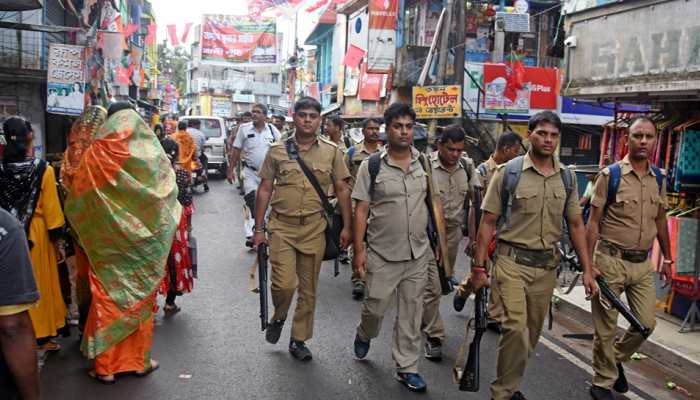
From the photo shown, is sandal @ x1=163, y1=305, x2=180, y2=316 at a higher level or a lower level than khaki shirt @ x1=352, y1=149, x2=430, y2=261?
lower

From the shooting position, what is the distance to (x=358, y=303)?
7.34 meters

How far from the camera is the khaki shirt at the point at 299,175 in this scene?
17.8 feet

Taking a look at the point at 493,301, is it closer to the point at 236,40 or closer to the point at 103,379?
the point at 103,379

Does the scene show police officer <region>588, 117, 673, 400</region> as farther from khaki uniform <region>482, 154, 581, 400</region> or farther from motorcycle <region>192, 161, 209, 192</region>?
motorcycle <region>192, 161, 209, 192</region>

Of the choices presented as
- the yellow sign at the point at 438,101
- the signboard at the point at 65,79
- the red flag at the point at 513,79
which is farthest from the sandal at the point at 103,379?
the red flag at the point at 513,79

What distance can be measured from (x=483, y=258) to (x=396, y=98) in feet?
60.9

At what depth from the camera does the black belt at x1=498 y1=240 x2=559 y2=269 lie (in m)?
4.43

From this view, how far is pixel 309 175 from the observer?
5.45 metres

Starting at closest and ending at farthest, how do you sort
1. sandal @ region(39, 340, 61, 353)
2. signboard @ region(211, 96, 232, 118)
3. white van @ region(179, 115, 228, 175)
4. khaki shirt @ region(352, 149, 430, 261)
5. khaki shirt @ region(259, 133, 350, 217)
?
khaki shirt @ region(352, 149, 430, 261), sandal @ region(39, 340, 61, 353), khaki shirt @ region(259, 133, 350, 217), white van @ region(179, 115, 228, 175), signboard @ region(211, 96, 232, 118)

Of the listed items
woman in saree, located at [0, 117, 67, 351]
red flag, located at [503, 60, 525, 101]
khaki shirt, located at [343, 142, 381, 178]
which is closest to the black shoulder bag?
woman in saree, located at [0, 117, 67, 351]

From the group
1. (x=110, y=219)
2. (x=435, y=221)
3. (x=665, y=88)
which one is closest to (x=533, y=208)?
(x=435, y=221)

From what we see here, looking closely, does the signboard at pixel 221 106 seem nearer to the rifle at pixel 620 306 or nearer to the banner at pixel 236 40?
the banner at pixel 236 40

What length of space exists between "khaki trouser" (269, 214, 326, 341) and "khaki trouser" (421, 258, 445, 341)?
2.89 ft

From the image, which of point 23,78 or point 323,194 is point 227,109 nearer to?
point 23,78
